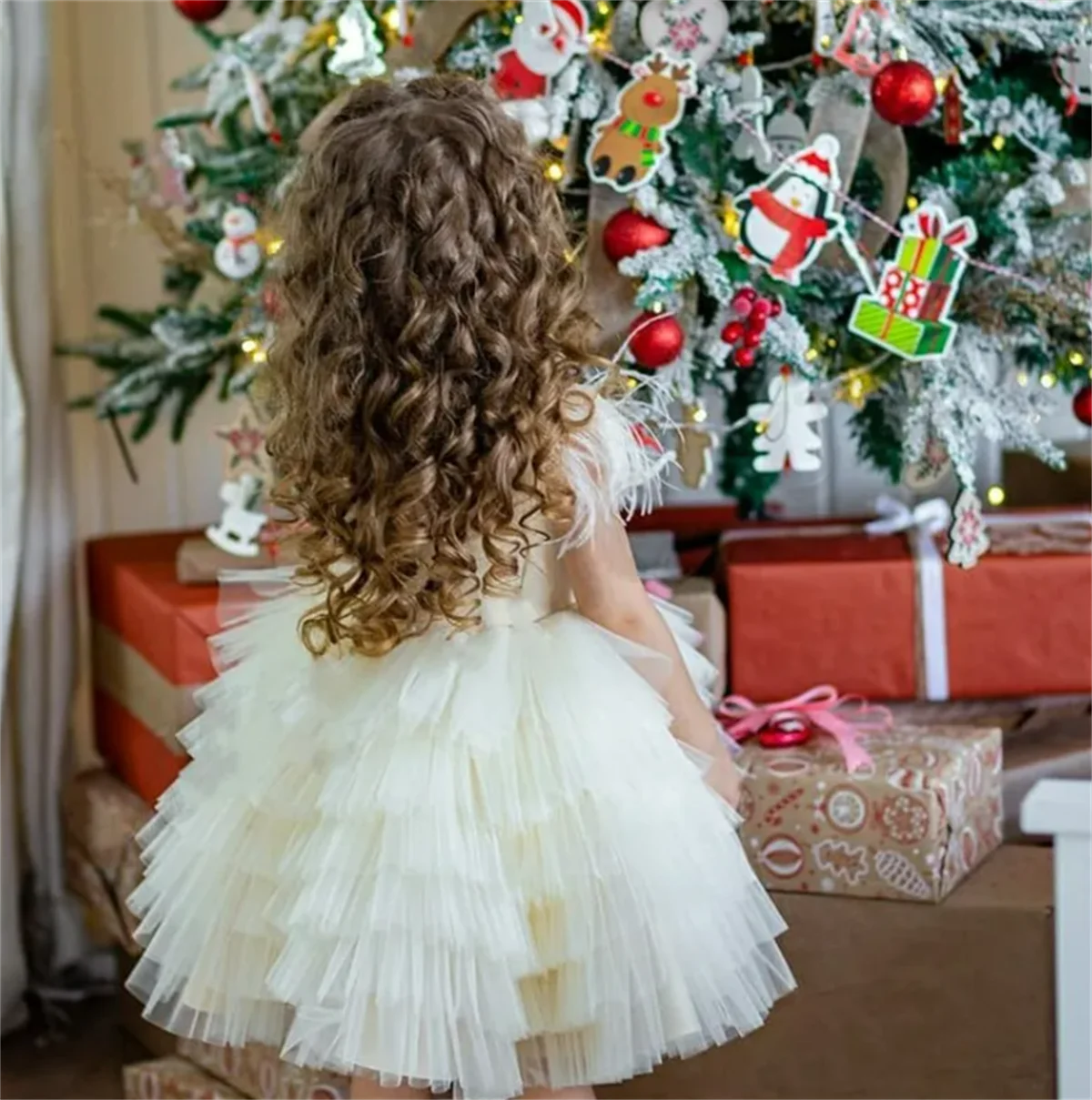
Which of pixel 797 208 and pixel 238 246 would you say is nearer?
pixel 797 208

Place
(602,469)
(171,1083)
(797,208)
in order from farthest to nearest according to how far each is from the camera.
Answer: (171,1083) → (797,208) → (602,469)

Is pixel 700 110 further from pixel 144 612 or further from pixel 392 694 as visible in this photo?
pixel 144 612

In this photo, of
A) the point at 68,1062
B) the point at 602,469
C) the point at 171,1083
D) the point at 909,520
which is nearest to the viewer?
the point at 602,469

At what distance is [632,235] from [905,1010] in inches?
28.7

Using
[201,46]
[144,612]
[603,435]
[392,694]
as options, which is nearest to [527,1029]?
[392,694]

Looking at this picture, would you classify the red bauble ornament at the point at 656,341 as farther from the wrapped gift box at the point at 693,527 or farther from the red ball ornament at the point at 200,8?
the red ball ornament at the point at 200,8

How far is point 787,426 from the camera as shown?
1.59 m

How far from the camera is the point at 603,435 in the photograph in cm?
128

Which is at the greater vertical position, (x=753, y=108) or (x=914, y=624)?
(x=753, y=108)

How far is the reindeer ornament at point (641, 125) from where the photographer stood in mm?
1527

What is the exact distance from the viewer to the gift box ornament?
158cm

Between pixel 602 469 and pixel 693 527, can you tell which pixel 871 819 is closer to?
pixel 602 469

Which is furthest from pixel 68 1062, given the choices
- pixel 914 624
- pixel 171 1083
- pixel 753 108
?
pixel 753 108

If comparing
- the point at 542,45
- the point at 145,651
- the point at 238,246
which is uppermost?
the point at 542,45
